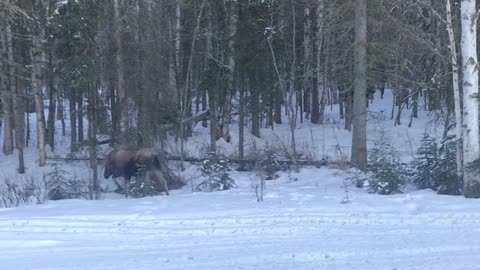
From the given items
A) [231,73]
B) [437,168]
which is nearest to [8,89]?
[231,73]

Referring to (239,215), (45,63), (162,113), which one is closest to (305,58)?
(162,113)

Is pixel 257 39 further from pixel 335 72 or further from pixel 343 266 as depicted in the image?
pixel 343 266

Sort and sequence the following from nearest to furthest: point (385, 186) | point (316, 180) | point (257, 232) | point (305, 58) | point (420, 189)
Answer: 1. point (257, 232)
2. point (385, 186)
3. point (420, 189)
4. point (316, 180)
5. point (305, 58)

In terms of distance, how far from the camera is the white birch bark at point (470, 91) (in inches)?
426

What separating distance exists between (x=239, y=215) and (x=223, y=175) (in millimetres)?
5136

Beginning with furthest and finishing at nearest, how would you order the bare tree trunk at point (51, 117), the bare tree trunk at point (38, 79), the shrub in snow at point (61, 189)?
1. the bare tree trunk at point (51, 117)
2. the bare tree trunk at point (38, 79)
3. the shrub in snow at point (61, 189)

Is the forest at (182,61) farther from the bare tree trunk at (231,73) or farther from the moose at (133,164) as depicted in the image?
the moose at (133,164)

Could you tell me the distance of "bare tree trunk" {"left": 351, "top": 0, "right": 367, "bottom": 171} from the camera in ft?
56.2

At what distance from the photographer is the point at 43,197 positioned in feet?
47.0

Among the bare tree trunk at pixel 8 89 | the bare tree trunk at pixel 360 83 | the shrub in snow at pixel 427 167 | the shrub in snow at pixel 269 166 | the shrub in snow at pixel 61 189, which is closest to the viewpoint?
the shrub in snow at pixel 427 167

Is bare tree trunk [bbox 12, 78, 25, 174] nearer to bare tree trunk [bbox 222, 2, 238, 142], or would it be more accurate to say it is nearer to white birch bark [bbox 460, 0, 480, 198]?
bare tree trunk [bbox 222, 2, 238, 142]

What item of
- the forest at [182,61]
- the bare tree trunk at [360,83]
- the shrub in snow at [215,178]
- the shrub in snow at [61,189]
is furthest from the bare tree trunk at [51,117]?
the bare tree trunk at [360,83]

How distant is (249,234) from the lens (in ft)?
26.1

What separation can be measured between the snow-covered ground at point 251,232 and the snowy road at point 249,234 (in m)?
0.01
